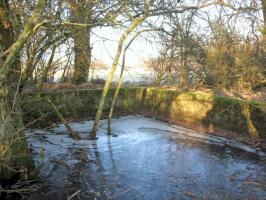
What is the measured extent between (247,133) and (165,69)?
7.48 metres

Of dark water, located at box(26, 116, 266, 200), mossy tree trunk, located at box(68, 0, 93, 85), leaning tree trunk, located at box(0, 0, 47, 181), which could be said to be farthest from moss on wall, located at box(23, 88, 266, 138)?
leaning tree trunk, located at box(0, 0, 47, 181)

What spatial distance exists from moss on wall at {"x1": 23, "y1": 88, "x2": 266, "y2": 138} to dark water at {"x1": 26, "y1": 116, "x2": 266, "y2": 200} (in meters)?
1.01

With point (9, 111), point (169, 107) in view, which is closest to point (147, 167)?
point (9, 111)

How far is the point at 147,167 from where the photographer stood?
9.88m

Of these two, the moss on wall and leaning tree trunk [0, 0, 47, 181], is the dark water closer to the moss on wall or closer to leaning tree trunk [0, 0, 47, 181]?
leaning tree trunk [0, 0, 47, 181]

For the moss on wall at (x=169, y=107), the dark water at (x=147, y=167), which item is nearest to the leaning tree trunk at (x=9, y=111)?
the dark water at (x=147, y=167)

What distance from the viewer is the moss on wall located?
12930 mm

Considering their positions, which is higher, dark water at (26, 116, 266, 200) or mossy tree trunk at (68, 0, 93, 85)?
mossy tree trunk at (68, 0, 93, 85)

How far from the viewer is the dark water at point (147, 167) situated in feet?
26.7

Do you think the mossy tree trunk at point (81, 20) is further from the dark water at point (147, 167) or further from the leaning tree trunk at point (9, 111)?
the dark water at point (147, 167)

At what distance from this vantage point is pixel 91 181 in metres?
8.71

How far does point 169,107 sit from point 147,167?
23.3ft

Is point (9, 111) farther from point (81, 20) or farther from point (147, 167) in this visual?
point (147, 167)

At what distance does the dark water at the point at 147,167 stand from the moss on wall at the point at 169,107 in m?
1.01
